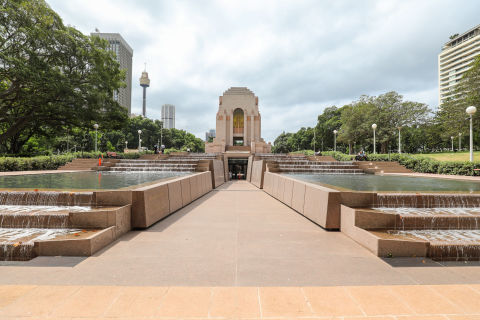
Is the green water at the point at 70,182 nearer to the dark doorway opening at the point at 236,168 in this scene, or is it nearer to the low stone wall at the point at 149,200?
the low stone wall at the point at 149,200

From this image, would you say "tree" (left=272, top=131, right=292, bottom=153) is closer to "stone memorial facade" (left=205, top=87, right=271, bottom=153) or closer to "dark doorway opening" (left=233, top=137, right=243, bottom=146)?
"dark doorway opening" (left=233, top=137, right=243, bottom=146)

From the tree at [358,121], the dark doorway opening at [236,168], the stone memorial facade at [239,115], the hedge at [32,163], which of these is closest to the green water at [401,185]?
the dark doorway opening at [236,168]

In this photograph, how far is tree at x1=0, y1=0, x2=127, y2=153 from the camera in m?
21.5

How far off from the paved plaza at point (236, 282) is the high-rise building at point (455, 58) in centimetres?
12045

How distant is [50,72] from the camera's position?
73.0ft

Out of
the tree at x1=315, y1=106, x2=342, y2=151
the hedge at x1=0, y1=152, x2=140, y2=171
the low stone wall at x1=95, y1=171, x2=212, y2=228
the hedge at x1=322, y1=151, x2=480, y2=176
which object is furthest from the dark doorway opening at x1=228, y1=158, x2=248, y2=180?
the tree at x1=315, y1=106, x2=342, y2=151

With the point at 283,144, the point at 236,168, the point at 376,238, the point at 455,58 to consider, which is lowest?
the point at 376,238

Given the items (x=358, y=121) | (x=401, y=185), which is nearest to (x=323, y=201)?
(x=401, y=185)

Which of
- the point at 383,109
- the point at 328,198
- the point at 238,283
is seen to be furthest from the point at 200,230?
the point at 383,109
